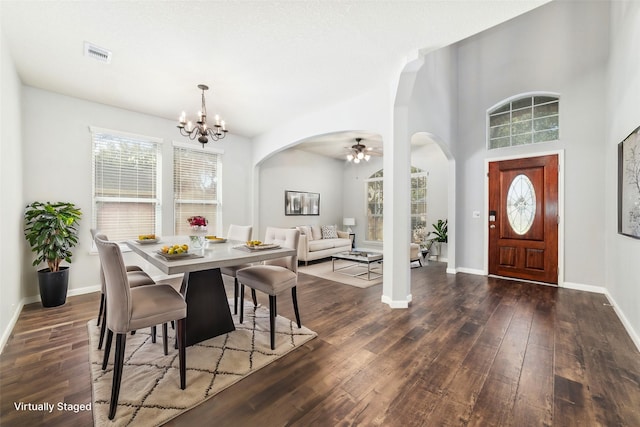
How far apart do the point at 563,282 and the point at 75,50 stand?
22.8 ft

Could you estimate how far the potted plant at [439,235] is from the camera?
6.39m

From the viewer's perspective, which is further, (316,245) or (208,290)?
(316,245)

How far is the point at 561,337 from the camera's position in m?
2.55

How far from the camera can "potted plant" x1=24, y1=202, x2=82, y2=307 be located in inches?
129

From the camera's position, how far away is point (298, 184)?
24.1 ft

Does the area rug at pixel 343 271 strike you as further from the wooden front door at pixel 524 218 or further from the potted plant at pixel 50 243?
the potted plant at pixel 50 243

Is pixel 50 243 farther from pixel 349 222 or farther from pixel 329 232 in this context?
pixel 349 222

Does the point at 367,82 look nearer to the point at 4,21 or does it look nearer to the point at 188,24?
the point at 188,24

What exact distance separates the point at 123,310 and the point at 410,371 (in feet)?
6.55

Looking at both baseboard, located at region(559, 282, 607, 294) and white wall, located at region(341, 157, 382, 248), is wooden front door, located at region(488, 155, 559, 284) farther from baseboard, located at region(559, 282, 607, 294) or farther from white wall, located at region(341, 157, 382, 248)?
white wall, located at region(341, 157, 382, 248)

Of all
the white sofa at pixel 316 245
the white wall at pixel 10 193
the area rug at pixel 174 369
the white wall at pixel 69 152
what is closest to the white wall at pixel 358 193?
the white sofa at pixel 316 245

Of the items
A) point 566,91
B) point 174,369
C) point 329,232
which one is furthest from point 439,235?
point 174,369

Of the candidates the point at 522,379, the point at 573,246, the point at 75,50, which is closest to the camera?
the point at 522,379

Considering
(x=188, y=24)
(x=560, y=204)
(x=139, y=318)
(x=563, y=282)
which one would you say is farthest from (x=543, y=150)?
(x=139, y=318)
